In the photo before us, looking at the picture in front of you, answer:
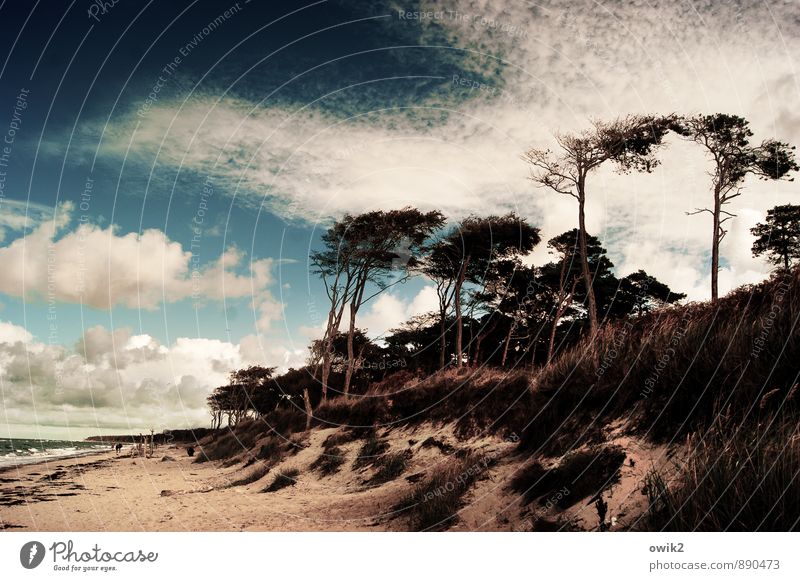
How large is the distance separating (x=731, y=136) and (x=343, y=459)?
68.6 ft

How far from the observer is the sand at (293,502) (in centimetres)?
670

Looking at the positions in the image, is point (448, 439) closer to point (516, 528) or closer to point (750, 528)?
point (516, 528)

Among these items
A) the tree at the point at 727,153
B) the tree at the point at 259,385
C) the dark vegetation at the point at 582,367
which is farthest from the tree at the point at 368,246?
the tree at the point at 259,385

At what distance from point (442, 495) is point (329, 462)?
7.71 m

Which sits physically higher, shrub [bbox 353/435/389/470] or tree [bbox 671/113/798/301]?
tree [bbox 671/113/798/301]

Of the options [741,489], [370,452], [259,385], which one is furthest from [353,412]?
[259,385]

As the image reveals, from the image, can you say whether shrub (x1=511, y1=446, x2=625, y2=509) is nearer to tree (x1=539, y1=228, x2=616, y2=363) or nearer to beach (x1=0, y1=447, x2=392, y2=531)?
beach (x1=0, y1=447, x2=392, y2=531)

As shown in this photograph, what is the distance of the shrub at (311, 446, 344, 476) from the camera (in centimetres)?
1403

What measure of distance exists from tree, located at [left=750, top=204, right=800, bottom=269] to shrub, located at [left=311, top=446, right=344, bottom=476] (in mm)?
18721

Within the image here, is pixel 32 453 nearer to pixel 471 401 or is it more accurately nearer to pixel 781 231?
pixel 471 401

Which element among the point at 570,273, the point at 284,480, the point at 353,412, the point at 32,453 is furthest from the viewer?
the point at 32,453

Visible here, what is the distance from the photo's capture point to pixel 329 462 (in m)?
14.6

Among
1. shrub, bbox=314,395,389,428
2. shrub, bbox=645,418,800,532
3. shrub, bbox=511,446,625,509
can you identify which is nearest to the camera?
shrub, bbox=645,418,800,532

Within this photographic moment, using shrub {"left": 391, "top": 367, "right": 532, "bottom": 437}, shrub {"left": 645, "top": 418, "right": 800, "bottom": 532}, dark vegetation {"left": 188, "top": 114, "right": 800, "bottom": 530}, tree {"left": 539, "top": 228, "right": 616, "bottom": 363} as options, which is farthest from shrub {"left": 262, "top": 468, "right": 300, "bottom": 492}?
tree {"left": 539, "top": 228, "right": 616, "bottom": 363}
